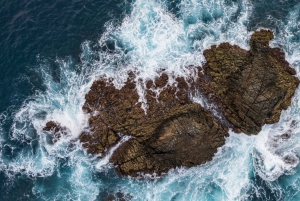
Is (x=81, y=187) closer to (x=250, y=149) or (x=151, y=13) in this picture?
(x=250, y=149)

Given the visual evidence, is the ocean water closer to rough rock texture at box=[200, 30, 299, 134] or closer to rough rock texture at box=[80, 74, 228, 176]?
rough rock texture at box=[80, 74, 228, 176]

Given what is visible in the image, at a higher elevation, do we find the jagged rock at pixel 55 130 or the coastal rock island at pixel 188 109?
the jagged rock at pixel 55 130

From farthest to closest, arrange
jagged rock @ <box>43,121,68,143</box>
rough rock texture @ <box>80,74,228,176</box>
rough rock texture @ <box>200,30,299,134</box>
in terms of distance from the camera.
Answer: jagged rock @ <box>43,121,68,143</box> < rough rock texture @ <box>200,30,299,134</box> < rough rock texture @ <box>80,74,228,176</box>

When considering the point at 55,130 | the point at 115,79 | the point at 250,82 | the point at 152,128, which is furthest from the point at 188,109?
the point at 55,130

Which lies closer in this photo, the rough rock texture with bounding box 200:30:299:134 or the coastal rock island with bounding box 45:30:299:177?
the coastal rock island with bounding box 45:30:299:177

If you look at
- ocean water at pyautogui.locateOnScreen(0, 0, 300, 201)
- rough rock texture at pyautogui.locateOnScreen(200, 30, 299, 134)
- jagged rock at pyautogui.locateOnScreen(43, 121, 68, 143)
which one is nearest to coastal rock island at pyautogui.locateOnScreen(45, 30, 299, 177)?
rough rock texture at pyautogui.locateOnScreen(200, 30, 299, 134)

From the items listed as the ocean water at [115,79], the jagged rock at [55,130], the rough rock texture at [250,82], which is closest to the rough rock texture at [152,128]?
the ocean water at [115,79]

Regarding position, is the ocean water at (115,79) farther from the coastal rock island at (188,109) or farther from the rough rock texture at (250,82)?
the rough rock texture at (250,82)
